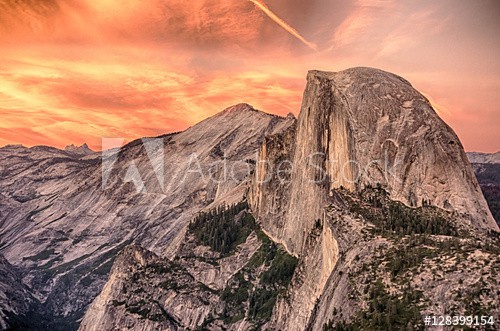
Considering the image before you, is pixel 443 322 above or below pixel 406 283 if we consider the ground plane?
below

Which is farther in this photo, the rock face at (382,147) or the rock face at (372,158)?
the rock face at (382,147)

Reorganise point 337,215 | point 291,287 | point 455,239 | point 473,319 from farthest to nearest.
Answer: point 291,287 → point 337,215 → point 455,239 → point 473,319

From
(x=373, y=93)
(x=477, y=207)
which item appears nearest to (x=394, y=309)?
(x=477, y=207)

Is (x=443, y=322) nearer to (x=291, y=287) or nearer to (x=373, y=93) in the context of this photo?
(x=291, y=287)

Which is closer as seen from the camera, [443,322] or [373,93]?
[443,322]

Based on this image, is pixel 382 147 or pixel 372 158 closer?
pixel 372 158

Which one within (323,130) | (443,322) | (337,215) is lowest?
(443,322)

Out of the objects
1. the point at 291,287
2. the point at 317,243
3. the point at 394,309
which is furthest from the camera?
the point at 291,287

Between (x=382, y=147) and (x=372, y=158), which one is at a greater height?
(x=382, y=147)

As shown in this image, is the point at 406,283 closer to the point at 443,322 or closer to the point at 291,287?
the point at 443,322

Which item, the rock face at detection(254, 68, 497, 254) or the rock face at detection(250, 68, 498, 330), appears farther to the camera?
the rock face at detection(254, 68, 497, 254)
